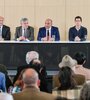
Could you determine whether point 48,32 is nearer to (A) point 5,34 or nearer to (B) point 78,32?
(B) point 78,32

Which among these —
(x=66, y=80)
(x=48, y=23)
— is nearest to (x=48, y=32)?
(x=48, y=23)

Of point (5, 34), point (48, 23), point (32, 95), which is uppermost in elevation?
point (48, 23)

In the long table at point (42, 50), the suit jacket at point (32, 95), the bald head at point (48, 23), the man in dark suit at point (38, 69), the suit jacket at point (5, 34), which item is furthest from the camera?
the suit jacket at point (5, 34)

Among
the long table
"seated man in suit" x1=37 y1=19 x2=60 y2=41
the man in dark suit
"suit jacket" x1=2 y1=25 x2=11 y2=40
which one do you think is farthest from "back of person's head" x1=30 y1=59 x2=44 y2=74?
"suit jacket" x1=2 y1=25 x2=11 y2=40

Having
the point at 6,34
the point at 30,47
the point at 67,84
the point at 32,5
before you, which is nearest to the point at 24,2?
the point at 32,5

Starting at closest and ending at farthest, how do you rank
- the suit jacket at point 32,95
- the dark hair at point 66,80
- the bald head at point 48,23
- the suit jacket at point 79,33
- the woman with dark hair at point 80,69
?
1. the suit jacket at point 32,95
2. the dark hair at point 66,80
3. the woman with dark hair at point 80,69
4. the bald head at point 48,23
5. the suit jacket at point 79,33

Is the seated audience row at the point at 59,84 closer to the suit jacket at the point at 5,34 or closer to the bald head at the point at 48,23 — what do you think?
the bald head at the point at 48,23

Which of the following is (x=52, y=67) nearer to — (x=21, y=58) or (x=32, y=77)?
(x=21, y=58)

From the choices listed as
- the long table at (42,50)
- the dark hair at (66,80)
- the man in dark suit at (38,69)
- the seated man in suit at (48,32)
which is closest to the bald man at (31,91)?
the dark hair at (66,80)

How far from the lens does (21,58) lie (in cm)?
939

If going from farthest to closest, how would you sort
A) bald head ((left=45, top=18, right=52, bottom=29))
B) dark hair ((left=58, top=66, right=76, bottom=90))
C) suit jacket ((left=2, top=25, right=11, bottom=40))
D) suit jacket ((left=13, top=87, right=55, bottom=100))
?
suit jacket ((left=2, top=25, right=11, bottom=40)), bald head ((left=45, top=18, right=52, bottom=29)), dark hair ((left=58, top=66, right=76, bottom=90)), suit jacket ((left=13, top=87, right=55, bottom=100))

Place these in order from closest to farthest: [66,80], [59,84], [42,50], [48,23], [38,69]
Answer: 1. [66,80]
2. [59,84]
3. [38,69]
4. [42,50]
5. [48,23]

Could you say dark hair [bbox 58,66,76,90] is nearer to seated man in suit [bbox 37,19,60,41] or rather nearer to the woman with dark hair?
the woman with dark hair

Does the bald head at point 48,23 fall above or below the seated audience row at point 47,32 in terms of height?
above
